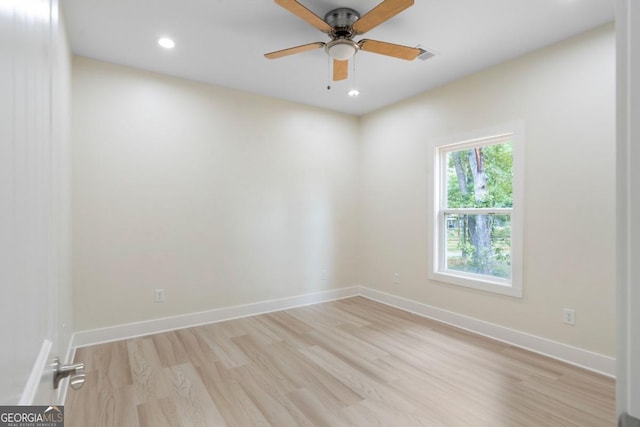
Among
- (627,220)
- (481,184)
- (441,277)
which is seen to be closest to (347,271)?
(441,277)

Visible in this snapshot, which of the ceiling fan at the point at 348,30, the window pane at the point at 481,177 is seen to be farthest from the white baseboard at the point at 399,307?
the ceiling fan at the point at 348,30

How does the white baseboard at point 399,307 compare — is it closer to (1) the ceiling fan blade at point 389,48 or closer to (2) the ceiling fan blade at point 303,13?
(1) the ceiling fan blade at point 389,48

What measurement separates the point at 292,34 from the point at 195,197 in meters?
2.01

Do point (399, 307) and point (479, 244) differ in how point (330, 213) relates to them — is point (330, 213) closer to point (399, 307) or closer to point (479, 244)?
point (399, 307)

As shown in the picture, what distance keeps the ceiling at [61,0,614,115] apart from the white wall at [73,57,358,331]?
0.43 meters

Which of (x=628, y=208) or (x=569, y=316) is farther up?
(x=628, y=208)

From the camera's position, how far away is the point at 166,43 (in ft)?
9.18

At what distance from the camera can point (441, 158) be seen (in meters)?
3.86

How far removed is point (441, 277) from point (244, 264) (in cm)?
240

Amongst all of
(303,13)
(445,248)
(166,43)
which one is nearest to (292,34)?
(303,13)

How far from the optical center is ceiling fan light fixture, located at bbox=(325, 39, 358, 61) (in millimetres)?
2406

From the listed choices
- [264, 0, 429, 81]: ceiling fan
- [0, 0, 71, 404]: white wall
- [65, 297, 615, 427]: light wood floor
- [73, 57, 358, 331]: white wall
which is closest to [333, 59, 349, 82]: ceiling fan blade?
[264, 0, 429, 81]: ceiling fan

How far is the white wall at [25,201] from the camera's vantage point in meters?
0.41

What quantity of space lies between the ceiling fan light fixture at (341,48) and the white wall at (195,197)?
69.4 inches
